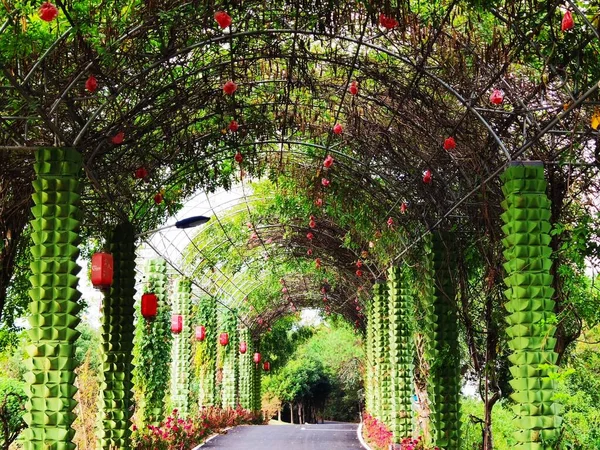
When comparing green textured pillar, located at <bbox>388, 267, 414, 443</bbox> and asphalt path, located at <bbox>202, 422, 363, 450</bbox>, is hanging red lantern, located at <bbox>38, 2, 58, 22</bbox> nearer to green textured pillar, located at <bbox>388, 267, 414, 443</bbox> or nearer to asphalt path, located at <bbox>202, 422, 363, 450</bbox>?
green textured pillar, located at <bbox>388, 267, 414, 443</bbox>

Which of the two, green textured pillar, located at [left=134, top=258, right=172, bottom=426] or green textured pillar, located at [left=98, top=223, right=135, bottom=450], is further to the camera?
green textured pillar, located at [left=134, top=258, right=172, bottom=426]

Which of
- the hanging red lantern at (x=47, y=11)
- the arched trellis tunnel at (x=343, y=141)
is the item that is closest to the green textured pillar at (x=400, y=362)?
the arched trellis tunnel at (x=343, y=141)

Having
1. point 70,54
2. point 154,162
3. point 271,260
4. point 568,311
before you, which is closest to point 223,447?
point 271,260

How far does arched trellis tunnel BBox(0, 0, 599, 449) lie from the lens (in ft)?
19.8

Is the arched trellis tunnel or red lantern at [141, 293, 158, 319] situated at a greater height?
the arched trellis tunnel

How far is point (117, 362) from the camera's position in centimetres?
905

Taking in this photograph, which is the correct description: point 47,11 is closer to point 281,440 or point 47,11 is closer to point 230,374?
point 281,440

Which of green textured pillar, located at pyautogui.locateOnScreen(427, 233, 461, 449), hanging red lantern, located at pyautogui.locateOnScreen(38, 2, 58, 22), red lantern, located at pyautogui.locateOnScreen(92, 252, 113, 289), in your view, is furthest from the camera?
green textured pillar, located at pyautogui.locateOnScreen(427, 233, 461, 449)

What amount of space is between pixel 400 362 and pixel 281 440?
672cm

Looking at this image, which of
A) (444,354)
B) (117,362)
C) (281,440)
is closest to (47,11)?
(117,362)

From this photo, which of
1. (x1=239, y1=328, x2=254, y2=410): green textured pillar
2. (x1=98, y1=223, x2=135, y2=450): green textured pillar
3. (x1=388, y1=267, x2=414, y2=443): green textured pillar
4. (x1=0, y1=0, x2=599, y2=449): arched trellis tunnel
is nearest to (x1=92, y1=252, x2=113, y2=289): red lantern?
(x1=0, y1=0, x2=599, y2=449): arched trellis tunnel

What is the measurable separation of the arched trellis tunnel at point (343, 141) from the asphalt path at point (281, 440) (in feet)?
13.9

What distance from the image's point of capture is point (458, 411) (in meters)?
9.38

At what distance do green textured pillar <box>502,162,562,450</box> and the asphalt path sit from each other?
1048 cm
